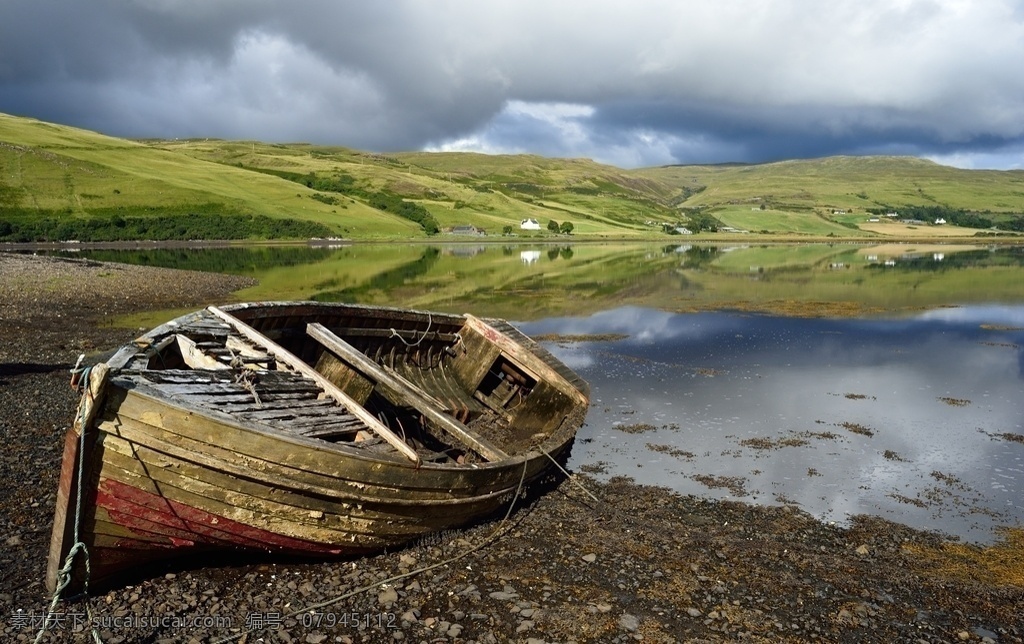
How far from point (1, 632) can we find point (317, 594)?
371 centimetres

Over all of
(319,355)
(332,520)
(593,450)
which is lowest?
(593,450)

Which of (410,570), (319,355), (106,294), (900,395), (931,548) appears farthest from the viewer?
(106,294)

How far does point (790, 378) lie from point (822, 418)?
18.1 feet

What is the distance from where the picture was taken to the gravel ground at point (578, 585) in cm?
915

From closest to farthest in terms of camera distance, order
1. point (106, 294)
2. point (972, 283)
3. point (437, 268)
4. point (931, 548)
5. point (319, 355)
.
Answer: point (931, 548) < point (319, 355) < point (106, 294) < point (972, 283) < point (437, 268)

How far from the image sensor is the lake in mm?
15562

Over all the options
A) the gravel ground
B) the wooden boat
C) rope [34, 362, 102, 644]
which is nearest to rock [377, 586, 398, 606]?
the gravel ground

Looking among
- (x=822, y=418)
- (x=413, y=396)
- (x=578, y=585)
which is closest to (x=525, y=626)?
(x=578, y=585)

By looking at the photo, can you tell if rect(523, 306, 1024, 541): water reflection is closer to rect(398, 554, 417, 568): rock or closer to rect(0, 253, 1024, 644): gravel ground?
rect(0, 253, 1024, 644): gravel ground

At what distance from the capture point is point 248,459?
8.89m

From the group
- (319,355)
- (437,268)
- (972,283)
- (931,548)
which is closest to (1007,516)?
(931,548)

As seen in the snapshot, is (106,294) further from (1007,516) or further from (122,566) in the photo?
(1007,516)

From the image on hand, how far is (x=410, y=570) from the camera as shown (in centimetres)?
1060

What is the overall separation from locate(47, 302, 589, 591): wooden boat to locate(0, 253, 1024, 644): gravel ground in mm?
562
